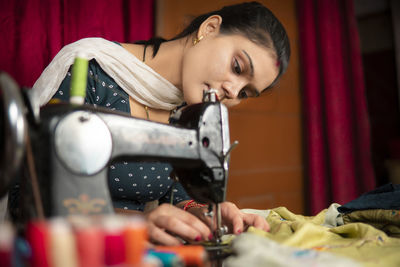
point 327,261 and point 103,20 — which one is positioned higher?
point 103,20

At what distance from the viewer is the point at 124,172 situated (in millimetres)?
1101

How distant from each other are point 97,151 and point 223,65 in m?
0.67

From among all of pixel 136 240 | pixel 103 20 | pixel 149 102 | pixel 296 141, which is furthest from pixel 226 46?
pixel 296 141

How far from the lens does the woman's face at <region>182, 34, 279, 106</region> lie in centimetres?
111

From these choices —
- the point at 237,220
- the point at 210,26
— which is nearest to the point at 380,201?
the point at 237,220

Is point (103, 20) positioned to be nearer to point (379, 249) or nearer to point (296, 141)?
point (379, 249)

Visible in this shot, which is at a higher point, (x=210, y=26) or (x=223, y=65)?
(x=210, y=26)

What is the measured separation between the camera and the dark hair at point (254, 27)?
1167 millimetres

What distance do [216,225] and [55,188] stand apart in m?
0.34

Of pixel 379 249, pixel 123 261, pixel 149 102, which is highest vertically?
pixel 149 102

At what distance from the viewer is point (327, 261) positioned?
17.1 inches

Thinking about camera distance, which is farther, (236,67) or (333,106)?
(333,106)

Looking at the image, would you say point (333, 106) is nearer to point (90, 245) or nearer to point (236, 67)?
point (236, 67)

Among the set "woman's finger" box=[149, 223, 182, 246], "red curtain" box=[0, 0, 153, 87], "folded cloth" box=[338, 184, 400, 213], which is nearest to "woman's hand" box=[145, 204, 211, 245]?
"woman's finger" box=[149, 223, 182, 246]
